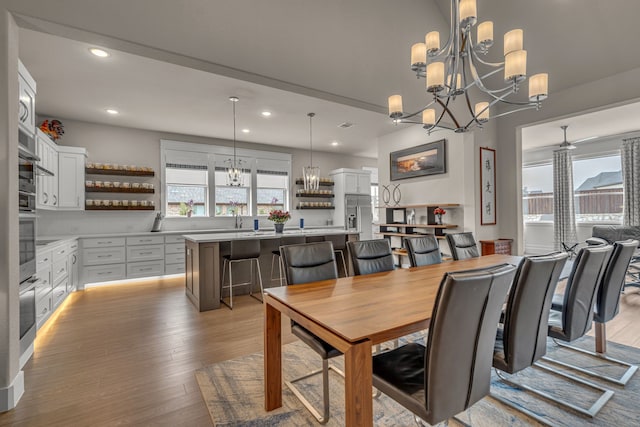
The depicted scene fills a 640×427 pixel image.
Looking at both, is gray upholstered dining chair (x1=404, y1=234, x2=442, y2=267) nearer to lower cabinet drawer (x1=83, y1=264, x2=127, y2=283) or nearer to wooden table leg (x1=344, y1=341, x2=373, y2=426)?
wooden table leg (x1=344, y1=341, x2=373, y2=426)

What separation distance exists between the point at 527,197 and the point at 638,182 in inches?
90.8

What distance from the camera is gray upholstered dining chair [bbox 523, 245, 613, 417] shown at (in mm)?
1864

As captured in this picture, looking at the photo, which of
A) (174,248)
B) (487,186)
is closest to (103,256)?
(174,248)

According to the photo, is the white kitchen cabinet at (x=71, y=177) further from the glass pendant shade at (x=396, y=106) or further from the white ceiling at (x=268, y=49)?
the glass pendant shade at (x=396, y=106)

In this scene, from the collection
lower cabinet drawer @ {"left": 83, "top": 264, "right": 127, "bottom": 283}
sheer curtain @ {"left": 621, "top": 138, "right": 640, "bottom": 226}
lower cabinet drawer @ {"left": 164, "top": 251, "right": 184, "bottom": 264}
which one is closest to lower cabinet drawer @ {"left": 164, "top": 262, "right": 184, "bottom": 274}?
lower cabinet drawer @ {"left": 164, "top": 251, "right": 184, "bottom": 264}

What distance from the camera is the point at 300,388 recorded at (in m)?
2.13

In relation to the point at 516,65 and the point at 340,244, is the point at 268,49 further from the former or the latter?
the point at 340,244

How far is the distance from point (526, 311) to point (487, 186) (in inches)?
155

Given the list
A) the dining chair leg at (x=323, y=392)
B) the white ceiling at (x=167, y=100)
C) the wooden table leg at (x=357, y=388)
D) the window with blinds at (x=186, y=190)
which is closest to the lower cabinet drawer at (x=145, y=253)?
the window with blinds at (x=186, y=190)

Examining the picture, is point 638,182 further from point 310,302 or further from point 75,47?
point 75,47

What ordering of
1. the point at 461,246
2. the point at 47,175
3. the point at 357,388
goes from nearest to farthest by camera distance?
1. the point at 357,388
2. the point at 461,246
3. the point at 47,175

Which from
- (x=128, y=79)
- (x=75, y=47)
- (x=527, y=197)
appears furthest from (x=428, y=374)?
(x=527, y=197)

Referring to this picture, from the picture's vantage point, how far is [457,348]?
1206 mm

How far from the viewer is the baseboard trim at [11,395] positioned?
75.1 inches
